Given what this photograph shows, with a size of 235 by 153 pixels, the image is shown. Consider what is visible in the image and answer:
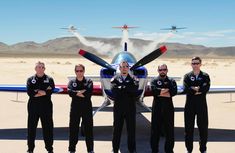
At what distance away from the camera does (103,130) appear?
1115cm

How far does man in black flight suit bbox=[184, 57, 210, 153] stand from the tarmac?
37.6 inches

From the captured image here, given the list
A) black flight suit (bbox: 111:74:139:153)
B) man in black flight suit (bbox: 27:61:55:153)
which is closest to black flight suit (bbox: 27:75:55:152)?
man in black flight suit (bbox: 27:61:55:153)

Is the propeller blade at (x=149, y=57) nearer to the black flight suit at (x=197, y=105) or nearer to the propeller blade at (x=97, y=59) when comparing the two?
the propeller blade at (x=97, y=59)

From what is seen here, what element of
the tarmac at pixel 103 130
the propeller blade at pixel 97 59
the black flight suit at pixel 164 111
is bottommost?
the tarmac at pixel 103 130

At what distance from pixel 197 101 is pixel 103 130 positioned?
4.26m

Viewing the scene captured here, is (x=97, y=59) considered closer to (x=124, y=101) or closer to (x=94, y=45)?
(x=124, y=101)

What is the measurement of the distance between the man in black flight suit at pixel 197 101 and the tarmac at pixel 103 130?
37.6 inches

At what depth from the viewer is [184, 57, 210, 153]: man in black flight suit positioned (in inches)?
302

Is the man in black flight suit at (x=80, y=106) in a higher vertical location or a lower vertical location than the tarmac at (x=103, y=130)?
higher

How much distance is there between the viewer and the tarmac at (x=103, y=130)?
348 inches

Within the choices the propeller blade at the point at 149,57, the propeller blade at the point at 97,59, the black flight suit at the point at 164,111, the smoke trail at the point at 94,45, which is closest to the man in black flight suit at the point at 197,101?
the black flight suit at the point at 164,111

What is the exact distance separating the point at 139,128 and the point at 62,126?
8.44 feet

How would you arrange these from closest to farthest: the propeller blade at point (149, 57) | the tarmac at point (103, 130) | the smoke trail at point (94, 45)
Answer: the tarmac at point (103, 130)
the propeller blade at point (149, 57)
the smoke trail at point (94, 45)

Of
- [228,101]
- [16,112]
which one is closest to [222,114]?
[228,101]
